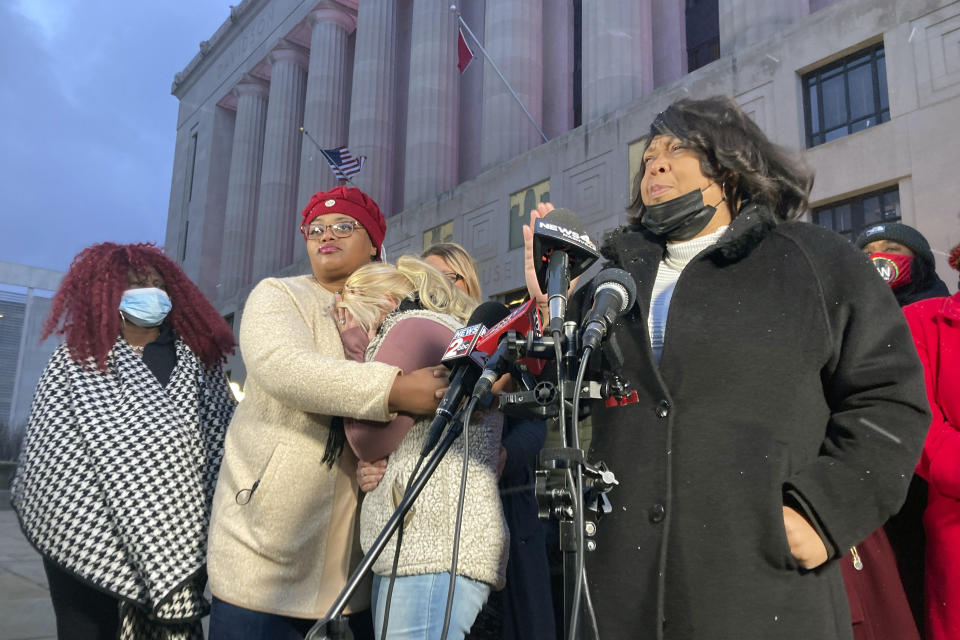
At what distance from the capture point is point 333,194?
3.18m

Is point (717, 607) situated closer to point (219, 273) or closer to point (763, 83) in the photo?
point (763, 83)

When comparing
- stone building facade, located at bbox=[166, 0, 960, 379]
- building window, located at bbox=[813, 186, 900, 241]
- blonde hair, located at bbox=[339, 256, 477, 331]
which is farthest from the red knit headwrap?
building window, located at bbox=[813, 186, 900, 241]

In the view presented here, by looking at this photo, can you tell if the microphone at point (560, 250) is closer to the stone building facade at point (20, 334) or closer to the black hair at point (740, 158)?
the black hair at point (740, 158)

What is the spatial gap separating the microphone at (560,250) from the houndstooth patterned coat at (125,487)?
1.81 m

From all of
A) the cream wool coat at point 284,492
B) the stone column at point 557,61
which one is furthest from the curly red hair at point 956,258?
the stone column at point 557,61

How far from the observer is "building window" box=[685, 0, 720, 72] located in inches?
886

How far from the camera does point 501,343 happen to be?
5.73 ft

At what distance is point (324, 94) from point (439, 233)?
34.4 ft

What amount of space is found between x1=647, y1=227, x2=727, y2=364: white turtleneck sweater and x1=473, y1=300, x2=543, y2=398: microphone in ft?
1.00

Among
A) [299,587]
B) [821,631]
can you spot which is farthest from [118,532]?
[821,631]

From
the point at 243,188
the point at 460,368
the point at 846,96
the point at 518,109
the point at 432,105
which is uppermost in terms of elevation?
the point at 243,188

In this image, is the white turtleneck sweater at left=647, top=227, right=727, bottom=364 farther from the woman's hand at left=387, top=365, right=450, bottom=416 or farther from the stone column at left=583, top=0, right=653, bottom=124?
the stone column at left=583, top=0, right=653, bottom=124

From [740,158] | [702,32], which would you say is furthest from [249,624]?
[702,32]

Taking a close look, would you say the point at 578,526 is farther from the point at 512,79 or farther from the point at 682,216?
the point at 512,79
